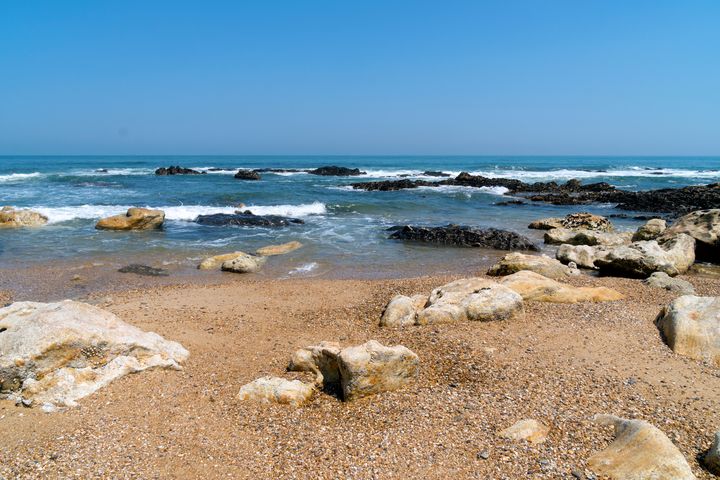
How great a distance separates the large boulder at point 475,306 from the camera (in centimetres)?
750

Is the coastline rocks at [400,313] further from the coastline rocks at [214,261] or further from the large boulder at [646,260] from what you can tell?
the large boulder at [646,260]

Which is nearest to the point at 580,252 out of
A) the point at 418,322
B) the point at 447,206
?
the point at 418,322

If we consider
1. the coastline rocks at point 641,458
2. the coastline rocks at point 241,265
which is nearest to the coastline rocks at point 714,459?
the coastline rocks at point 641,458

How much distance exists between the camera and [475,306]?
24.8 feet

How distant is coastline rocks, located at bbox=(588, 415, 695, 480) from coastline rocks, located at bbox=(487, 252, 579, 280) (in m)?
6.94

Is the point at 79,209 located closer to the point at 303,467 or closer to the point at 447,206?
the point at 447,206

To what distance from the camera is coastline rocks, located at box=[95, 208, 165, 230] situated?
17984 mm

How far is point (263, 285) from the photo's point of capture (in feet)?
35.4

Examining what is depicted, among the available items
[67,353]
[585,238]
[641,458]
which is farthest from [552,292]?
[585,238]

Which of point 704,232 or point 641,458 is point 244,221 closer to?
point 704,232

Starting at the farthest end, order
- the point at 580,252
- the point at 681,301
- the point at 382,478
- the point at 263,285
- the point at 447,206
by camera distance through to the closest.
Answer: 1. the point at 447,206
2. the point at 580,252
3. the point at 263,285
4. the point at 681,301
5. the point at 382,478

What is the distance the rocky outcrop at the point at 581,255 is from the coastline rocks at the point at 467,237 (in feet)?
7.50

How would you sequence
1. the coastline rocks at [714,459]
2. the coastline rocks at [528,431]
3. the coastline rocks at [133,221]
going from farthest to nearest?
the coastline rocks at [133,221] → the coastline rocks at [528,431] → the coastline rocks at [714,459]

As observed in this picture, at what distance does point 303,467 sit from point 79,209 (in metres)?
22.6
